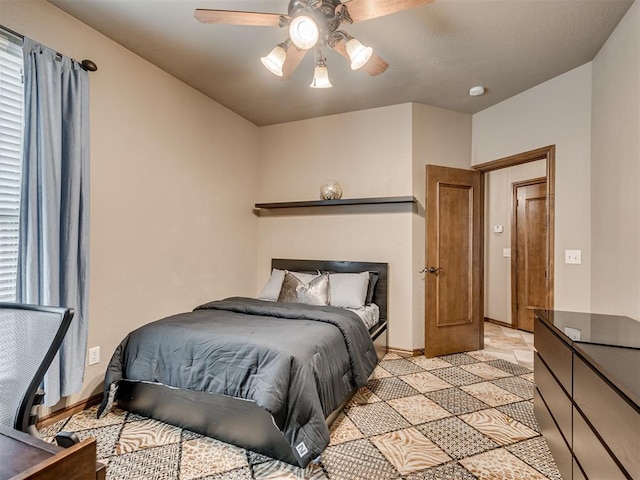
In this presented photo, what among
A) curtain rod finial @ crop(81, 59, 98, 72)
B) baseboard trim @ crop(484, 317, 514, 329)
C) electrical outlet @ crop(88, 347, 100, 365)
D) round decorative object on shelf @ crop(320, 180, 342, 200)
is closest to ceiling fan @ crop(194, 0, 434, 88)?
curtain rod finial @ crop(81, 59, 98, 72)

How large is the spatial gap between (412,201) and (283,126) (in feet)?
6.56

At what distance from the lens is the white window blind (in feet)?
6.71

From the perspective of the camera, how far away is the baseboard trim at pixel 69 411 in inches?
86.4

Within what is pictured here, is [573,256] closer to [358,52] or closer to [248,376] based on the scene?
[358,52]

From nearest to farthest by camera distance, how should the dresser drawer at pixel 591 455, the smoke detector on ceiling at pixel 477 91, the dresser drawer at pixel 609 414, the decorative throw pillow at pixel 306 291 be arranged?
1. the dresser drawer at pixel 609 414
2. the dresser drawer at pixel 591 455
3. the smoke detector on ceiling at pixel 477 91
4. the decorative throw pillow at pixel 306 291

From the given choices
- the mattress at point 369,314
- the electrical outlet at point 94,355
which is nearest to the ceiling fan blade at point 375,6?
the mattress at point 369,314

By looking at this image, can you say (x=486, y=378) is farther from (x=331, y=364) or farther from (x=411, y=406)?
(x=331, y=364)

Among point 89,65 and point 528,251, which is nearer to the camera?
point 89,65

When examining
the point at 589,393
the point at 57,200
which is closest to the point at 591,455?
the point at 589,393

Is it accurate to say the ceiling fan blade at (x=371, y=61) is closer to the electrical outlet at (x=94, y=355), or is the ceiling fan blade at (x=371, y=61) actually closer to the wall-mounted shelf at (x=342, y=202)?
the wall-mounted shelf at (x=342, y=202)

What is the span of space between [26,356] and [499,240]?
559 cm

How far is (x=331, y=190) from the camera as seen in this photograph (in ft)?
12.7

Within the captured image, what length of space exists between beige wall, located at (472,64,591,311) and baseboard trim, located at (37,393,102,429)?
3836 millimetres

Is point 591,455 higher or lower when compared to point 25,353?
lower
